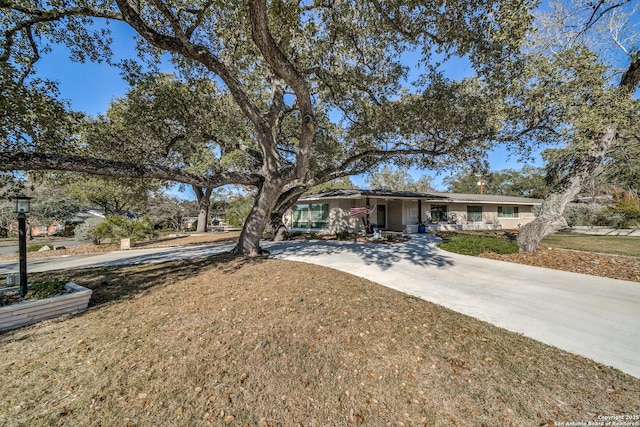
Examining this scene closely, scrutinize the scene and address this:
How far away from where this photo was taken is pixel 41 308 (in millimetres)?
4176

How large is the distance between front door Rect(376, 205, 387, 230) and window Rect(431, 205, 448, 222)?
4040mm

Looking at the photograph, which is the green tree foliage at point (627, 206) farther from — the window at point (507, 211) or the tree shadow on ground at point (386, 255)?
the tree shadow on ground at point (386, 255)

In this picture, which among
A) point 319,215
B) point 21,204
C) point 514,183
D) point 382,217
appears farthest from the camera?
point 514,183

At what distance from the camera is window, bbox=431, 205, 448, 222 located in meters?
20.8

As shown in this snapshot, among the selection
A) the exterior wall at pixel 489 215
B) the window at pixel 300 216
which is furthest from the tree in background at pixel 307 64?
the exterior wall at pixel 489 215

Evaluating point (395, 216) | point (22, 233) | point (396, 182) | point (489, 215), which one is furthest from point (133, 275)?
point (396, 182)

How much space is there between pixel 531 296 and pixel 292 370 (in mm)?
5225

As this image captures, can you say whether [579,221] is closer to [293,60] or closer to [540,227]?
[540,227]

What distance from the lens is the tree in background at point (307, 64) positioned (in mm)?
5266

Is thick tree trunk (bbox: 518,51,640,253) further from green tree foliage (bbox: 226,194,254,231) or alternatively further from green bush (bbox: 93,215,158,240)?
green tree foliage (bbox: 226,194,254,231)

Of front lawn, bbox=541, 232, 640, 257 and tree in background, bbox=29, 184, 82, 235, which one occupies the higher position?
tree in background, bbox=29, 184, 82, 235

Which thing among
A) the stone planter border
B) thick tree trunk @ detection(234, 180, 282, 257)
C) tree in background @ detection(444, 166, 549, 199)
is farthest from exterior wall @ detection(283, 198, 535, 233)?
tree in background @ detection(444, 166, 549, 199)

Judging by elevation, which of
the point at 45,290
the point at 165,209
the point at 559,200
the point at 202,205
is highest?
the point at 202,205

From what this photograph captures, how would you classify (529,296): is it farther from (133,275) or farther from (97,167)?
(97,167)
